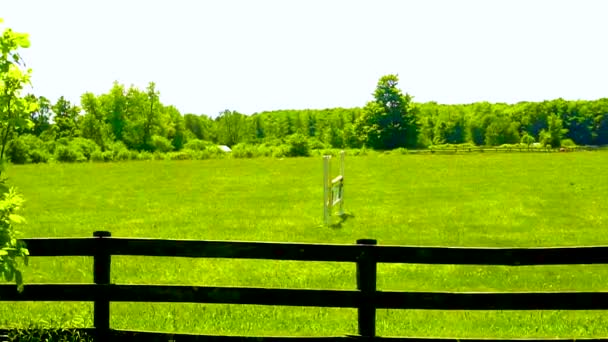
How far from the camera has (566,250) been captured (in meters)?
7.27

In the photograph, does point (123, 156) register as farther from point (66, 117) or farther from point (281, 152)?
point (66, 117)

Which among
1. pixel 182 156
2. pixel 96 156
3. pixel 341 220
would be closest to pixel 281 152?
pixel 182 156

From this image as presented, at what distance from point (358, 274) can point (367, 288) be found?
0.16 meters

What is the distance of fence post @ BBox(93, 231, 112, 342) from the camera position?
24.3 ft

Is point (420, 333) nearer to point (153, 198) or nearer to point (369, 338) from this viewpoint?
point (369, 338)

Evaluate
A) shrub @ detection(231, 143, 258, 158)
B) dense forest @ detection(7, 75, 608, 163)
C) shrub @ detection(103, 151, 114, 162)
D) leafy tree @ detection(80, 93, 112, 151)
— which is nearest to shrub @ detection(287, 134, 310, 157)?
dense forest @ detection(7, 75, 608, 163)

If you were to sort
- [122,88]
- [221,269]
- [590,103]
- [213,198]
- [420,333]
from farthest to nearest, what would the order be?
1. [590,103]
2. [122,88]
3. [213,198]
4. [221,269]
5. [420,333]

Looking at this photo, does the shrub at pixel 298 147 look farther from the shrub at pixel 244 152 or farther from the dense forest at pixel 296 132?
the shrub at pixel 244 152

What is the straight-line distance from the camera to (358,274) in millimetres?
7348

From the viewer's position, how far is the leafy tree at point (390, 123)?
13112 centimetres

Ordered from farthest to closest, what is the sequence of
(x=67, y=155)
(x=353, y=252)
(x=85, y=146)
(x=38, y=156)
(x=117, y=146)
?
(x=117, y=146) → (x=85, y=146) → (x=67, y=155) → (x=38, y=156) → (x=353, y=252)

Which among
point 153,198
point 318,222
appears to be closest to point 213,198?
point 153,198

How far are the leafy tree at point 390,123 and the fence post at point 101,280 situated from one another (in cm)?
12415

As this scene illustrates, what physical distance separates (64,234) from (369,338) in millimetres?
18133
